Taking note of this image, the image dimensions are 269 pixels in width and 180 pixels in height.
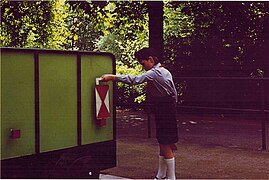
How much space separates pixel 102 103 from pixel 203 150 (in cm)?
337

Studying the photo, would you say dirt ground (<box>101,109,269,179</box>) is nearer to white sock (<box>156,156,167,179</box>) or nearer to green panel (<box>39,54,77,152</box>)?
white sock (<box>156,156,167,179</box>)

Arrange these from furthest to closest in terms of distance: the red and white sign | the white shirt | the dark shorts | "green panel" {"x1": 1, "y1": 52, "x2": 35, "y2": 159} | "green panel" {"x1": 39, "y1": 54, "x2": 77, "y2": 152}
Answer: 1. the dark shorts
2. the white shirt
3. the red and white sign
4. "green panel" {"x1": 39, "y1": 54, "x2": 77, "y2": 152}
5. "green panel" {"x1": 1, "y1": 52, "x2": 35, "y2": 159}

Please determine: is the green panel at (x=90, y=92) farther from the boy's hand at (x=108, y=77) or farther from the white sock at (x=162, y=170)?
the white sock at (x=162, y=170)

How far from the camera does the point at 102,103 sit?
16.9 feet

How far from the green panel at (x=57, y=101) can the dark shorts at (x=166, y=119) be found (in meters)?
1.09

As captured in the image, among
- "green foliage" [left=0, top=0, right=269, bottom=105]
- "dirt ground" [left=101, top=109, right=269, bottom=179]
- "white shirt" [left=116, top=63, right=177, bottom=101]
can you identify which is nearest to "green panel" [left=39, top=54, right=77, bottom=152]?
"white shirt" [left=116, top=63, right=177, bottom=101]

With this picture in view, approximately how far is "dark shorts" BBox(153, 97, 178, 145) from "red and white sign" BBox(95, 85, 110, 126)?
0.65 m

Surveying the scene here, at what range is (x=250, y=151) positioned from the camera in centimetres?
798

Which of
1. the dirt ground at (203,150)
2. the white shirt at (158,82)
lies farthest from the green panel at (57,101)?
the dirt ground at (203,150)

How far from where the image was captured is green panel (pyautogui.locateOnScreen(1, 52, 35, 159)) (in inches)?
166

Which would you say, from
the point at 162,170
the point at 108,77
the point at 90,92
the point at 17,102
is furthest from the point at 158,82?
the point at 17,102

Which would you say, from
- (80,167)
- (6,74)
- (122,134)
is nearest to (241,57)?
(122,134)

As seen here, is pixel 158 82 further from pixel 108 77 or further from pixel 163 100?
pixel 108 77

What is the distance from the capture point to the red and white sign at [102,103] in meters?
5.11
